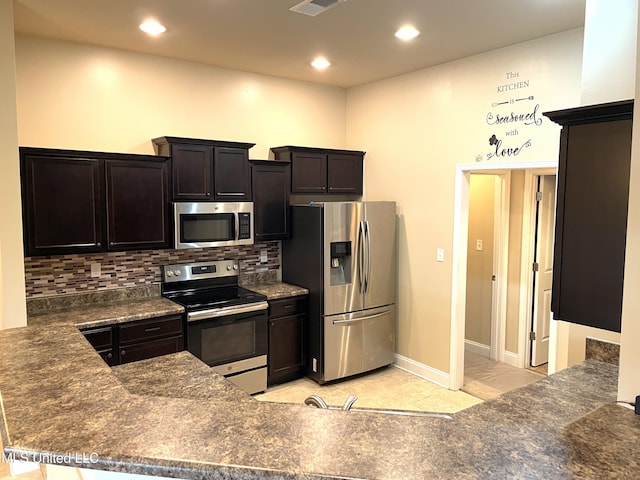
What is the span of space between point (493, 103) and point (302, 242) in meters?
2.11

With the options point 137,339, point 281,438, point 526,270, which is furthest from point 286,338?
point 281,438

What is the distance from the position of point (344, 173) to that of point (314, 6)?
234 cm

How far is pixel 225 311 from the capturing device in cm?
389

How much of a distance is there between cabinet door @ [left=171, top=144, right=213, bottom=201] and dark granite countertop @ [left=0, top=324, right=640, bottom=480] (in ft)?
8.02

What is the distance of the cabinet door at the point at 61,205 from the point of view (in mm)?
3234

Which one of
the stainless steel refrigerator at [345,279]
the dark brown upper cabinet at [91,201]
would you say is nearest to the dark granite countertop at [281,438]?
the dark brown upper cabinet at [91,201]

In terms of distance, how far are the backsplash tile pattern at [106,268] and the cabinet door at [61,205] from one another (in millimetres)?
333

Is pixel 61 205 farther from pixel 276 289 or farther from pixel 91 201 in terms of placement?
pixel 276 289

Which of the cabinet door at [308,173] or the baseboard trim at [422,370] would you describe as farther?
the cabinet door at [308,173]

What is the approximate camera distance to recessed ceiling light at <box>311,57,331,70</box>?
13.4ft

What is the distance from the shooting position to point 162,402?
1.34 m

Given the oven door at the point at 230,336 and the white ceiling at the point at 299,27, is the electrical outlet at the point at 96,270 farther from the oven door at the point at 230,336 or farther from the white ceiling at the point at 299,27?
the white ceiling at the point at 299,27

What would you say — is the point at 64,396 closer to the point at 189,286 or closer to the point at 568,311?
the point at 568,311

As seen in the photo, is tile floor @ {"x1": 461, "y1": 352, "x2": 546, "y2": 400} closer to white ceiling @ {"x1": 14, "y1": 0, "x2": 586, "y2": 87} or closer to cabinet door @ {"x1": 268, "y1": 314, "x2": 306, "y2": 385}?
cabinet door @ {"x1": 268, "y1": 314, "x2": 306, "y2": 385}
